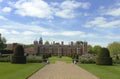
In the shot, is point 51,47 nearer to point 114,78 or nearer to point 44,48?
point 44,48

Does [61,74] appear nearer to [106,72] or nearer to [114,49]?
[106,72]

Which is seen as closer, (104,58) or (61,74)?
(61,74)

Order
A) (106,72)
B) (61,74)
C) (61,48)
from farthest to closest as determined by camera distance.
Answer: (61,48)
(106,72)
(61,74)

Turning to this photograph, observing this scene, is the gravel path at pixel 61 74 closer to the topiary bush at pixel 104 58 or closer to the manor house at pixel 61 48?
the topiary bush at pixel 104 58

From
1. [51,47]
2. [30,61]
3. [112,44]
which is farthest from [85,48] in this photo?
[30,61]

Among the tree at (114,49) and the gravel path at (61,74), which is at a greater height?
the tree at (114,49)

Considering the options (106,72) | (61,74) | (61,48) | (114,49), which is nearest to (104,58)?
(106,72)

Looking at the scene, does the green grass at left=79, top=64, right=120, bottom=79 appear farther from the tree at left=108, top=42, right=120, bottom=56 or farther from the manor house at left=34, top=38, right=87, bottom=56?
the manor house at left=34, top=38, right=87, bottom=56

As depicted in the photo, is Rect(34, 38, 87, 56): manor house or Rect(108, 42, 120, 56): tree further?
Rect(34, 38, 87, 56): manor house

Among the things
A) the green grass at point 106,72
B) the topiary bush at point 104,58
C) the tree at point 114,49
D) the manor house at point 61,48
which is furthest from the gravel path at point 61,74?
the manor house at point 61,48

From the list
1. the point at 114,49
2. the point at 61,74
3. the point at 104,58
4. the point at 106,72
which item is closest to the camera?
the point at 61,74

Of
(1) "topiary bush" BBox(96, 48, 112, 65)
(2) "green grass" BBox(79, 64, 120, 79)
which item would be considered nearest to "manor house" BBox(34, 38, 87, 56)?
(1) "topiary bush" BBox(96, 48, 112, 65)

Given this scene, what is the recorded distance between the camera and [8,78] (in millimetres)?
16188

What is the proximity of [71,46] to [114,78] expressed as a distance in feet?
422
